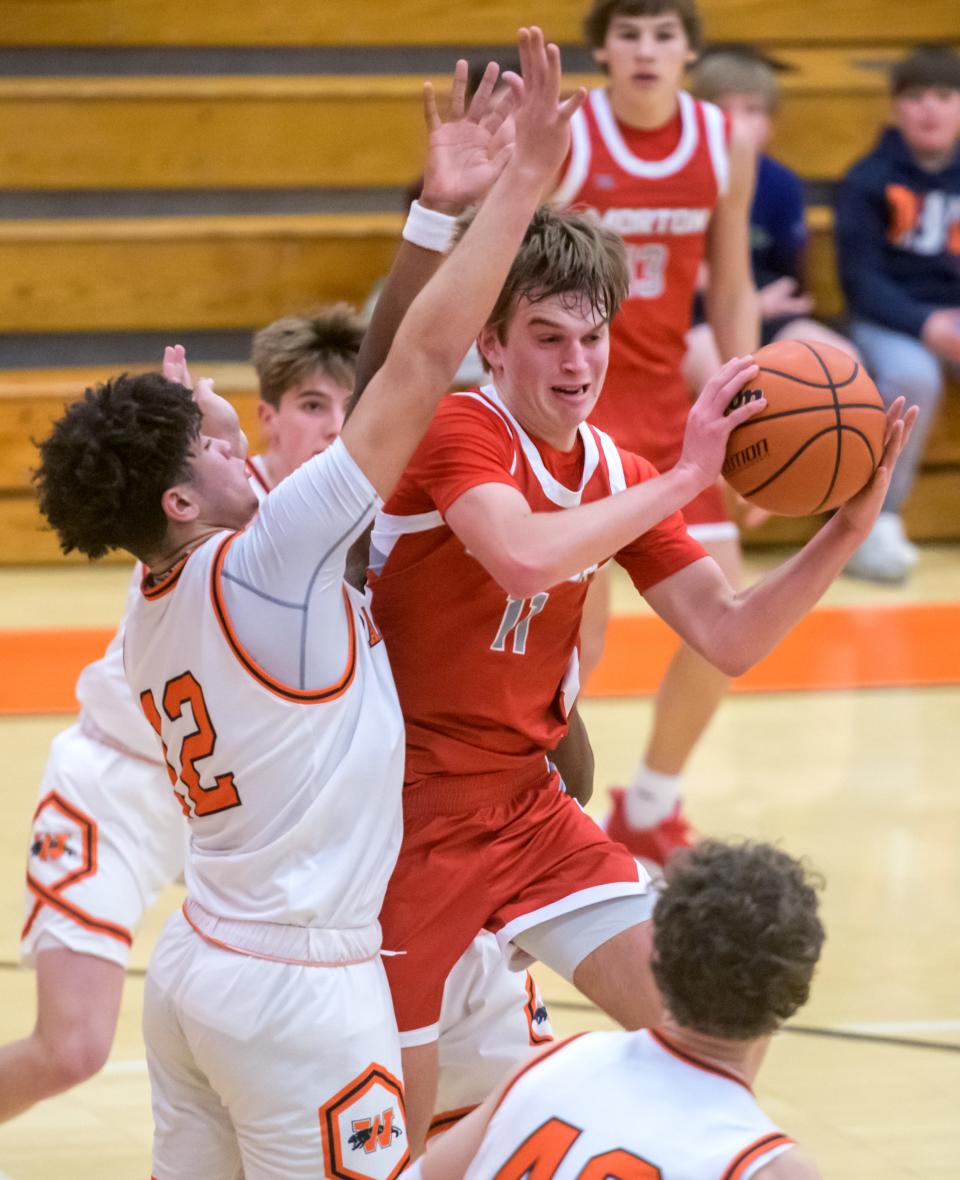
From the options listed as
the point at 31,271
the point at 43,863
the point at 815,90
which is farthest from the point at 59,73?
the point at 43,863

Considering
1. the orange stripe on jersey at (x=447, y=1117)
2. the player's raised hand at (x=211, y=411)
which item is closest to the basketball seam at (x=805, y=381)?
the player's raised hand at (x=211, y=411)

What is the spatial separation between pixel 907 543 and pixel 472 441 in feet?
19.5

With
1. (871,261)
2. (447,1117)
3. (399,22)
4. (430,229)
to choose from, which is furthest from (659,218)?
(399,22)

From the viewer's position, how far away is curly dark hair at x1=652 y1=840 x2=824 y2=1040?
211 centimetres

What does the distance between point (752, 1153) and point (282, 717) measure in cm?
89

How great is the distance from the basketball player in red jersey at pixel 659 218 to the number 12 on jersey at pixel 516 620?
2.19 m

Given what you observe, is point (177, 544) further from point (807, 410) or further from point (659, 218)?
point (659, 218)

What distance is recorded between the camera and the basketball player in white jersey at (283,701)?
8.40 ft

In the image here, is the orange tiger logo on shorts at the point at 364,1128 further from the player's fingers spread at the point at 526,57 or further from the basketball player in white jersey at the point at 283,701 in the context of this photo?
the player's fingers spread at the point at 526,57

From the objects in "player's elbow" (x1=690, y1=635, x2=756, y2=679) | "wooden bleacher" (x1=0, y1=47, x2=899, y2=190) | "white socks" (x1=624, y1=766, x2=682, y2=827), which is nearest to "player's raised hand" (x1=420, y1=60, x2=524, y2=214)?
"player's elbow" (x1=690, y1=635, x2=756, y2=679)

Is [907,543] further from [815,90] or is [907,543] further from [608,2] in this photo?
[608,2]

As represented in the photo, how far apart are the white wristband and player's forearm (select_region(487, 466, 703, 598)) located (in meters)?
0.47

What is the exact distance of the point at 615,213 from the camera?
5.36 m

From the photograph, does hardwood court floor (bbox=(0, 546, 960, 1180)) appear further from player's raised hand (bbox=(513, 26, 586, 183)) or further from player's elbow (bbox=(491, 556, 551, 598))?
player's raised hand (bbox=(513, 26, 586, 183))
